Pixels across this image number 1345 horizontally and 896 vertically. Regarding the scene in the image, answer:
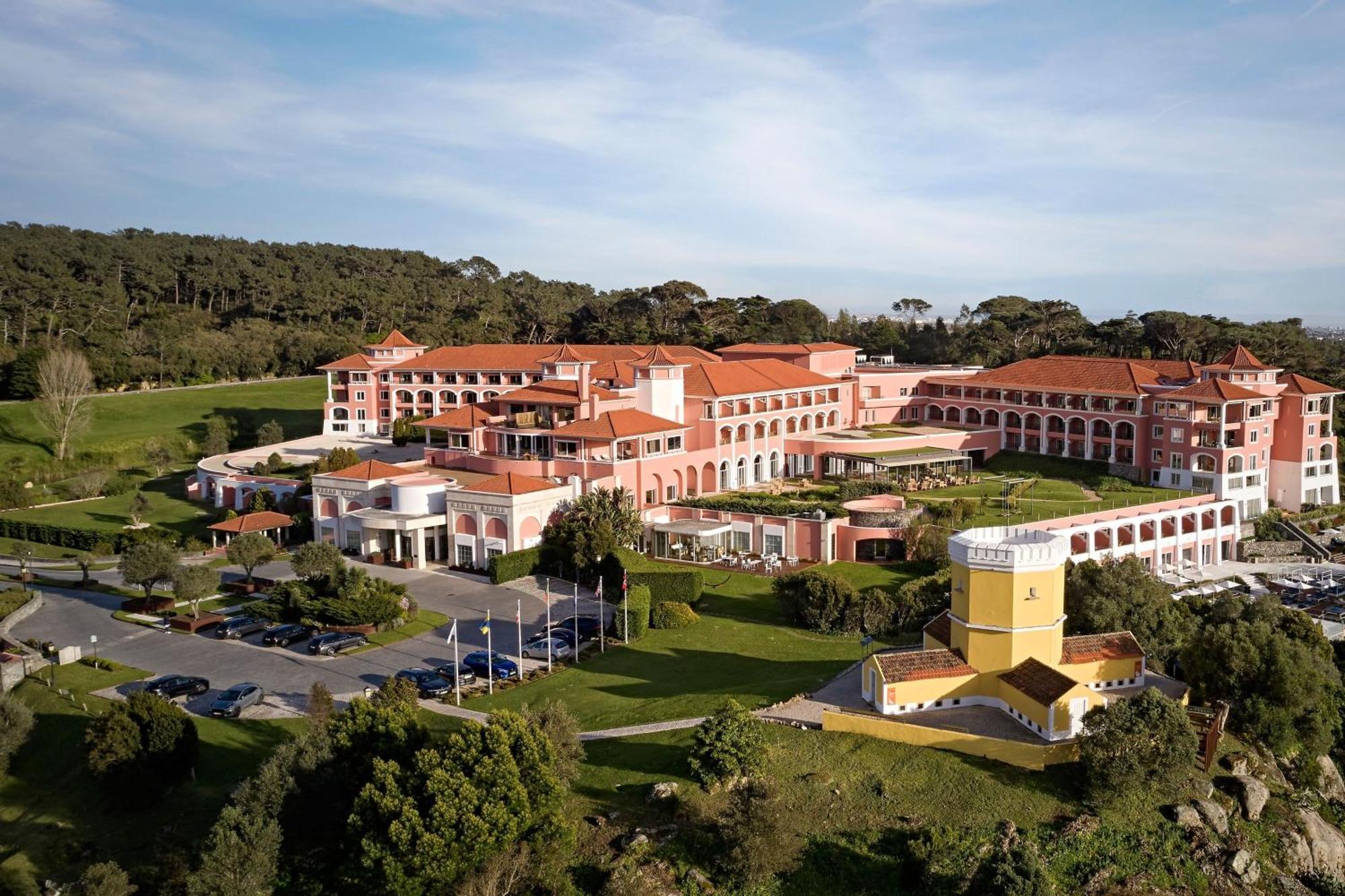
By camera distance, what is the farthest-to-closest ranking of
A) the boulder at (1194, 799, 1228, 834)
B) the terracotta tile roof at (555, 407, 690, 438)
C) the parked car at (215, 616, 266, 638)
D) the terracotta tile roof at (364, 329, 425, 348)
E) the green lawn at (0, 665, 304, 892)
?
1. the terracotta tile roof at (364, 329, 425, 348)
2. the terracotta tile roof at (555, 407, 690, 438)
3. the parked car at (215, 616, 266, 638)
4. the green lawn at (0, 665, 304, 892)
5. the boulder at (1194, 799, 1228, 834)

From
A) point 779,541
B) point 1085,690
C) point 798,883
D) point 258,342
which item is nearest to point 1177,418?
point 779,541

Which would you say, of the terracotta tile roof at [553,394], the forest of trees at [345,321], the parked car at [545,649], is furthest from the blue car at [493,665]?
the forest of trees at [345,321]

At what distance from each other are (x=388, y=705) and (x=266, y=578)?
21466 millimetres

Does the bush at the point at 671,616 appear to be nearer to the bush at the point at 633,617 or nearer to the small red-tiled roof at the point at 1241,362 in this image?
the bush at the point at 633,617

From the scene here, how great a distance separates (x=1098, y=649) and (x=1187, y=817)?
505 centimetres

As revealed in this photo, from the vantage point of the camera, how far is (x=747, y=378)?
61344 mm

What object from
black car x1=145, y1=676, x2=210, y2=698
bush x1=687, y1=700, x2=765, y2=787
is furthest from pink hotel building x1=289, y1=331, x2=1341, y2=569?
bush x1=687, y1=700, x2=765, y2=787

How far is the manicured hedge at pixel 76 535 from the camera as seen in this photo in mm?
49125

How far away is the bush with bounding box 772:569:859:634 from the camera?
36500mm

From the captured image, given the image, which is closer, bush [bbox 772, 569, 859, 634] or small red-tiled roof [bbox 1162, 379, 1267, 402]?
bush [bbox 772, 569, 859, 634]

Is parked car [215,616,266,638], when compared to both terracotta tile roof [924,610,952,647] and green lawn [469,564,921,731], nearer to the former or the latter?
green lawn [469,564,921,731]

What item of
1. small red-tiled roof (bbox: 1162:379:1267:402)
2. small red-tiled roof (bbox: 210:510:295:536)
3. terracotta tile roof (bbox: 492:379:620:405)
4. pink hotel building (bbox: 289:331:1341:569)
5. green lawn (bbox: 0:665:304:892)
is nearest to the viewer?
green lawn (bbox: 0:665:304:892)

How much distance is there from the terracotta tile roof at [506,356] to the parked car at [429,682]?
126ft

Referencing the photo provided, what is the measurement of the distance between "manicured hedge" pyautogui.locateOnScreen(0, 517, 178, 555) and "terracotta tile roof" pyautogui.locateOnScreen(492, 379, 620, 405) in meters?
17.1
